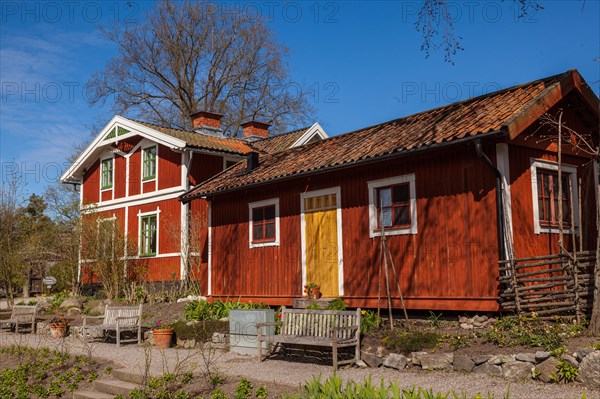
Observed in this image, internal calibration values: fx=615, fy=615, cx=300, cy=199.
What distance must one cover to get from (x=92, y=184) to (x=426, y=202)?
17.1 metres

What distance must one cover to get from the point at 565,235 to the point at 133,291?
12.9m

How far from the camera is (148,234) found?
2155 cm

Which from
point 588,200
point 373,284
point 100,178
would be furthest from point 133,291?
point 588,200

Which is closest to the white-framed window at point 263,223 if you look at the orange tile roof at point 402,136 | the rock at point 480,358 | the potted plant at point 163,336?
the orange tile roof at point 402,136

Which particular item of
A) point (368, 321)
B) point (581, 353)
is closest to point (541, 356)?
point (581, 353)

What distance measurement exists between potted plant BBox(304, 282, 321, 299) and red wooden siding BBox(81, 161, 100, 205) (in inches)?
543

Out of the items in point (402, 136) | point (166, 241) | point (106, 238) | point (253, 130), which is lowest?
point (166, 241)

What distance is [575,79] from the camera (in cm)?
1134

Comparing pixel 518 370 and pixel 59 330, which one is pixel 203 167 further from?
pixel 518 370

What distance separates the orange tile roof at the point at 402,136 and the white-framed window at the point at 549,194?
1312 millimetres

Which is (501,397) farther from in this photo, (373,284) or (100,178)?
(100,178)

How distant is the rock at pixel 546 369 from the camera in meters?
7.48

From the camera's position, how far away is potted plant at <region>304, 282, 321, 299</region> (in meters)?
12.8

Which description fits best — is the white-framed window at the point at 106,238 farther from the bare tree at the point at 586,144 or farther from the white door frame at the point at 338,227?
the bare tree at the point at 586,144
